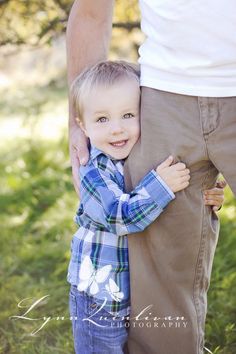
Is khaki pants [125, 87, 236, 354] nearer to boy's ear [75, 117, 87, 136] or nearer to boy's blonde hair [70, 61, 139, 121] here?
boy's blonde hair [70, 61, 139, 121]

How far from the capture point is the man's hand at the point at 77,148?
235 cm

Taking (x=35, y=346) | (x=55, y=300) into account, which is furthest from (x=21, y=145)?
(x=35, y=346)

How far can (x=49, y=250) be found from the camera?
436 cm

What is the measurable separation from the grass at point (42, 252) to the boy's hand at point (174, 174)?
971 mm

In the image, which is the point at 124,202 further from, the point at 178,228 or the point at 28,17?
the point at 28,17

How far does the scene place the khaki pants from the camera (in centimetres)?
203

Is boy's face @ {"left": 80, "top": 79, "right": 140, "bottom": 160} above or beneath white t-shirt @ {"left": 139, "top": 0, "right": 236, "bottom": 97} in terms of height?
beneath

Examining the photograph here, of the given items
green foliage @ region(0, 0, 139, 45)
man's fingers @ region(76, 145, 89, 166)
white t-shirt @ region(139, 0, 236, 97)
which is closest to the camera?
white t-shirt @ region(139, 0, 236, 97)

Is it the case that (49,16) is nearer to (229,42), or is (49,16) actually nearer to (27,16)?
(27,16)

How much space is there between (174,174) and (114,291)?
46 cm


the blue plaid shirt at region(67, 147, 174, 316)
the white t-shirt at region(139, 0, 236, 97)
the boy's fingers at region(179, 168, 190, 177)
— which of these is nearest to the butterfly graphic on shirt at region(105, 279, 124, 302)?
the blue plaid shirt at region(67, 147, 174, 316)

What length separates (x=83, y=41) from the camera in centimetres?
240

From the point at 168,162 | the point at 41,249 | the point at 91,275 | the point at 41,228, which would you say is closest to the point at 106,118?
the point at 168,162

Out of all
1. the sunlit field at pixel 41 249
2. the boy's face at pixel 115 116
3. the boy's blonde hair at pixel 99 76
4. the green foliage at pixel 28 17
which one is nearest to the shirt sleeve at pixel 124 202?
the boy's face at pixel 115 116
